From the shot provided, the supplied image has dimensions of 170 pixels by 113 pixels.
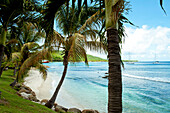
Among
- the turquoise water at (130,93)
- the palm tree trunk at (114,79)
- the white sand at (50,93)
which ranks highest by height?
the palm tree trunk at (114,79)

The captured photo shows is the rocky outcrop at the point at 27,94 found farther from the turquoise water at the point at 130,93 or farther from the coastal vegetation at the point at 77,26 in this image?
the turquoise water at the point at 130,93

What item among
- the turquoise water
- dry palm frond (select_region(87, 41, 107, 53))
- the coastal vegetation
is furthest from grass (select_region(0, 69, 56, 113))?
dry palm frond (select_region(87, 41, 107, 53))

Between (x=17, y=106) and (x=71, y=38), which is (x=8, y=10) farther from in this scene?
(x=17, y=106)

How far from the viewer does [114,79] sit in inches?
86.3

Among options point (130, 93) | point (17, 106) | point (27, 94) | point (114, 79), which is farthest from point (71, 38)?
point (130, 93)

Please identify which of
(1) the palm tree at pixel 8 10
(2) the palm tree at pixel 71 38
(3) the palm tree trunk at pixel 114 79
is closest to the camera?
(3) the palm tree trunk at pixel 114 79

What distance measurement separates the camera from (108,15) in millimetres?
2371

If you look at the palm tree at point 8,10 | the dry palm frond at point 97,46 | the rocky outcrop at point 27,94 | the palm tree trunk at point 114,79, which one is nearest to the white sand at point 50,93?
the rocky outcrop at point 27,94

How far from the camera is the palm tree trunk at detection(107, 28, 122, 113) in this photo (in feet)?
7.05

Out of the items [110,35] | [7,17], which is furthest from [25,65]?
[110,35]

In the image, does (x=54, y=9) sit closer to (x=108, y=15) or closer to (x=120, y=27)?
(x=108, y=15)

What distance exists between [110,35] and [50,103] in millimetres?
5381

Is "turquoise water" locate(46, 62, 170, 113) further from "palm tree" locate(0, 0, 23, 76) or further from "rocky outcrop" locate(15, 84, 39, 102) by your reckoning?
"rocky outcrop" locate(15, 84, 39, 102)

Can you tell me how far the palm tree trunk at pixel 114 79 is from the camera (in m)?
2.15
